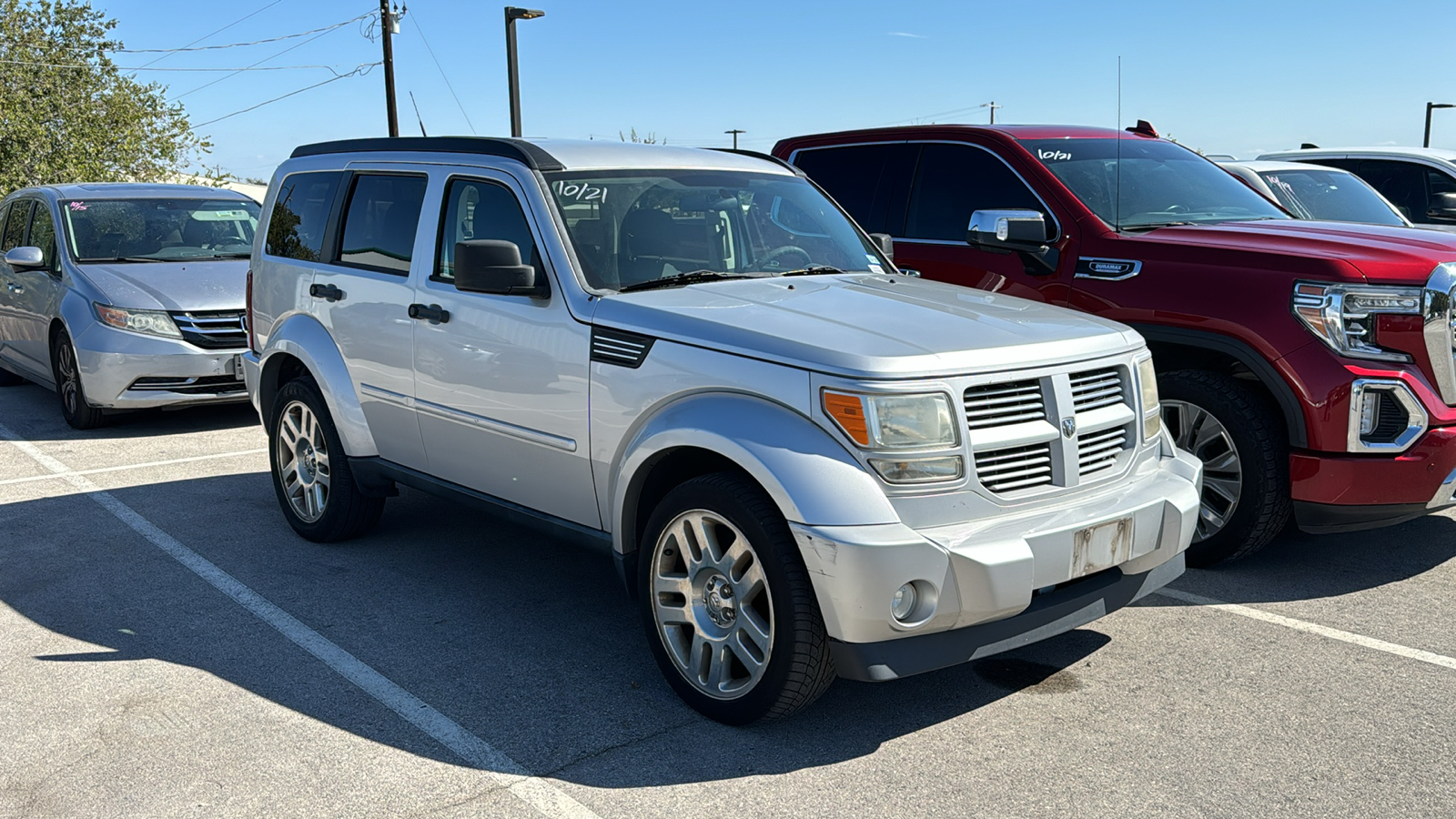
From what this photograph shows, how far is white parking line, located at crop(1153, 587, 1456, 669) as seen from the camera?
175 inches

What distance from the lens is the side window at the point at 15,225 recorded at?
10555 mm

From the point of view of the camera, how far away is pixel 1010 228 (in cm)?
588

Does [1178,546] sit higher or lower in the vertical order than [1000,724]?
higher

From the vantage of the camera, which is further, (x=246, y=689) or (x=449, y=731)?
(x=246, y=689)

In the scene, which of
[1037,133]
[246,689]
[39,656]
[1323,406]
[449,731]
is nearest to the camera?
[449,731]

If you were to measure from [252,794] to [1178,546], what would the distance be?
3.01 m

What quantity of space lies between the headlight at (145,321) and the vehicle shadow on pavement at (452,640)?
244 cm

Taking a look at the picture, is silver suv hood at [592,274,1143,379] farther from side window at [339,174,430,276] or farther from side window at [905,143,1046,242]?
side window at [905,143,1046,242]

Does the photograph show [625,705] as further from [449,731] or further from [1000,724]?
[1000,724]

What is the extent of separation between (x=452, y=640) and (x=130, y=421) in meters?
6.23

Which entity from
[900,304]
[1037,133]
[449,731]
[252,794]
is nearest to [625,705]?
[449,731]

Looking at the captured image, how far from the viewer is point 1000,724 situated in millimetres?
3918

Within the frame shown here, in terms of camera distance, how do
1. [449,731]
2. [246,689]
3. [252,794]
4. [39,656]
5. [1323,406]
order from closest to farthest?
1. [252,794]
2. [449,731]
3. [246,689]
4. [39,656]
5. [1323,406]

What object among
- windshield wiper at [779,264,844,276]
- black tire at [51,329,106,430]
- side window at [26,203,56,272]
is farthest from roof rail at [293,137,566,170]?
side window at [26,203,56,272]
